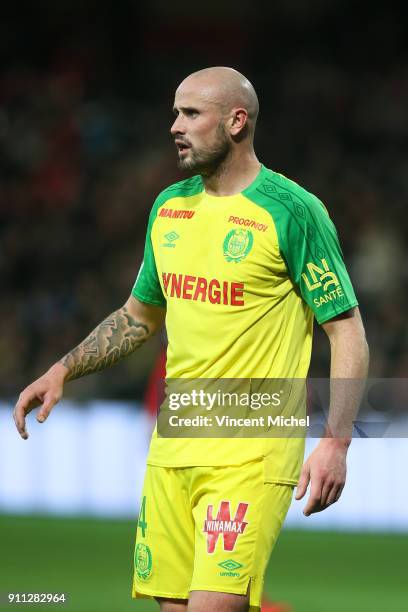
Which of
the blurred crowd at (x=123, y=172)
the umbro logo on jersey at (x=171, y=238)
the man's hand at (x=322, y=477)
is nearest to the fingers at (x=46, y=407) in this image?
the umbro logo on jersey at (x=171, y=238)

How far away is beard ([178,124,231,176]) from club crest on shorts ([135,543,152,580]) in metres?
1.27

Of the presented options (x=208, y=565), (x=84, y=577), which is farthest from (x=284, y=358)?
(x=84, y=577)

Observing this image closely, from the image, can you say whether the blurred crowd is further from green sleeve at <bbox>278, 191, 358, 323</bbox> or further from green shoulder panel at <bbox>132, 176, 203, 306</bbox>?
green sleeve at <bbox>278, 191, 358, 323</bbox>

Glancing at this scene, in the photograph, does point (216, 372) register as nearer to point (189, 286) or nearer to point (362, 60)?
point (189, 286)

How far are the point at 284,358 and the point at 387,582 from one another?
4.81 m

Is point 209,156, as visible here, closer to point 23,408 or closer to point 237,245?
point 237,245

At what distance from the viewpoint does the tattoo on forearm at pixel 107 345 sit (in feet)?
14.9

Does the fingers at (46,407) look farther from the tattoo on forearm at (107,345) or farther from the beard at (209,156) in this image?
the beard at (209,156)

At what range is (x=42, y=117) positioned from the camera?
1480cm

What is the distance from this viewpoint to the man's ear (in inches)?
172

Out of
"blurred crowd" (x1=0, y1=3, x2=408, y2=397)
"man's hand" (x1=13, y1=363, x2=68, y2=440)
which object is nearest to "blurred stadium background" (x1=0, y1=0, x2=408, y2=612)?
"blurred crowd" (x1=0, y1=3, x2=408, y2=397)

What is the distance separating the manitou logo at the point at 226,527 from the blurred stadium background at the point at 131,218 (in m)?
3.53

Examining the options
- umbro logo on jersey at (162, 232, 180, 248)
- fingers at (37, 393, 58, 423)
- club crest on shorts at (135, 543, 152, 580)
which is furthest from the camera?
umbro logo on jersey at (162, 232, 180, 248)

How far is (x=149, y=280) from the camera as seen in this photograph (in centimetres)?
465
